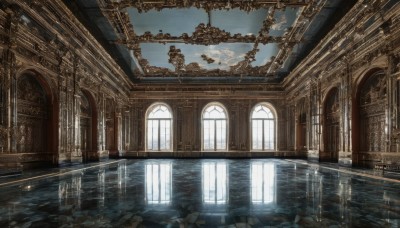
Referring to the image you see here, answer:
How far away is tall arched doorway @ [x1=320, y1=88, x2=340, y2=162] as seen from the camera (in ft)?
43.2

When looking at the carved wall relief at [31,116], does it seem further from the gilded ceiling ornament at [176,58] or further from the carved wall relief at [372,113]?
the carved wall relief at [372,113]

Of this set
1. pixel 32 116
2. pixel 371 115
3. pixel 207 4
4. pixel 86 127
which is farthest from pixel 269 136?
pixel 32 116

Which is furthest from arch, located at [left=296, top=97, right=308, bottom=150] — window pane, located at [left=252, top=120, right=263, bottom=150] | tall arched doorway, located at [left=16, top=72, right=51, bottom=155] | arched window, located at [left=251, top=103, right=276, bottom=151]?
tall arched doorway, located at [left=16, top=72, right=51, bottom=155]

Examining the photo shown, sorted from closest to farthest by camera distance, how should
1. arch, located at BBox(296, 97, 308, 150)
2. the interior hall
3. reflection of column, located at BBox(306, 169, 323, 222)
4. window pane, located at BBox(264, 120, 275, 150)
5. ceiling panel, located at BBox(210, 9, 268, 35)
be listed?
reflection of column, located at BBox(306, 169, 323, 222)
the interior hall
ceiling panel, located at BBox(210, 9, 268, 35)
arch, located at BBox(296, 97, 308, 150)
window pane, located at BBox(264, 120, 275, 150)

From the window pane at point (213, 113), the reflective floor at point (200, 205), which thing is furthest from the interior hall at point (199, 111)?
the window pane at point (213, 113)

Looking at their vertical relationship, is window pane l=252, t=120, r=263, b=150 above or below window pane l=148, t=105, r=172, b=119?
below

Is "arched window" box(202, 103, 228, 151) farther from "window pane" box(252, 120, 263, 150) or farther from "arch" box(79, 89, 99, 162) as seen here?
"arch" box(79, 89, 99, 162)

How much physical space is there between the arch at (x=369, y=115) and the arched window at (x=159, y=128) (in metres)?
11.7

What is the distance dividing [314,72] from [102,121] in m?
9.61

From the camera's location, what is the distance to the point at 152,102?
20.2 m

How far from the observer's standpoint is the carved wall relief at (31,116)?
9.12 metres

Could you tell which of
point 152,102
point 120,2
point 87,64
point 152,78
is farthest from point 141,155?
point 120,2

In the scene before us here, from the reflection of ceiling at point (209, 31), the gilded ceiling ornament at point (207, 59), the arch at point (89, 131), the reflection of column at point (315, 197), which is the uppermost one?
the reflection of ceiling at point (209, 31)

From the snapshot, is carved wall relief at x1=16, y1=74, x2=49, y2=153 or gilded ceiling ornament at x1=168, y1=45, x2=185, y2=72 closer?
carved wall relief at x1=16, y1=74, x2=49, y2=153
